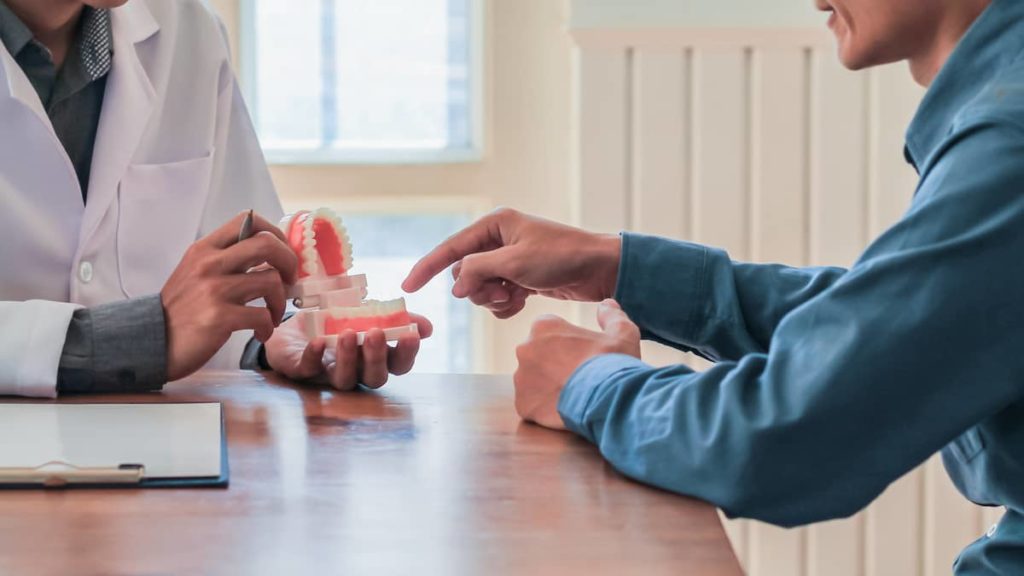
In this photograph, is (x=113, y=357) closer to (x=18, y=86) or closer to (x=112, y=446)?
(x=112, y=446)

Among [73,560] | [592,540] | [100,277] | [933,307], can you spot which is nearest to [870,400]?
[933,307]

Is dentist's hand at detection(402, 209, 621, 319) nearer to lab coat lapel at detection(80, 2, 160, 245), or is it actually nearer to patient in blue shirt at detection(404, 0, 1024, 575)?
patient in blue shirt at detection(404, 0, 1024, 575)

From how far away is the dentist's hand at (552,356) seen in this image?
1.09 metres

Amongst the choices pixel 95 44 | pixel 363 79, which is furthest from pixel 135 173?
pixel 363 79

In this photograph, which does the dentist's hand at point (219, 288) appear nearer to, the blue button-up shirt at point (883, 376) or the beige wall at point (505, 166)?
the blue button-up shirt at point (883, 376)

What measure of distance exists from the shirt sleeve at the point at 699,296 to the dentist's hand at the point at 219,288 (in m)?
0.35

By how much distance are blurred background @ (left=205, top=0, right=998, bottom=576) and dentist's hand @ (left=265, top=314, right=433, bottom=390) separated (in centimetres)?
99

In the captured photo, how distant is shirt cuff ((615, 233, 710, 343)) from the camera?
4.21 feet

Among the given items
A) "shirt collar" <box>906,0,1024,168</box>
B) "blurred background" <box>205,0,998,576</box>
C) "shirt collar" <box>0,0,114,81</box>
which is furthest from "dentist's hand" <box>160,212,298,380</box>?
"blurred background" <box>205,0,998,576</box>

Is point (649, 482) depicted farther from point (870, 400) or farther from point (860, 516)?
point (860, 516)

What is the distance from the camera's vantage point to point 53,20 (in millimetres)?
1513

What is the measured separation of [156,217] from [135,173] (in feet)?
0.22

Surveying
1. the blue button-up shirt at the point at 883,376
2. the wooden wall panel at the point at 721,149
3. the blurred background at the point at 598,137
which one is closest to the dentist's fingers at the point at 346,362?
the blue button-up shirt at the point at 883,376

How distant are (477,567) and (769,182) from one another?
1.69m
